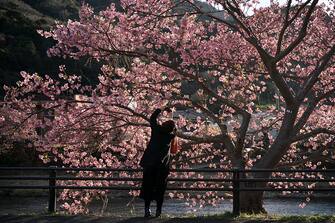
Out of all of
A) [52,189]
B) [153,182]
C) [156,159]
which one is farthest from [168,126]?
[52,189]

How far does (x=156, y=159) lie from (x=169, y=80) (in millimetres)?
4486

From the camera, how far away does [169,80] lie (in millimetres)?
12148

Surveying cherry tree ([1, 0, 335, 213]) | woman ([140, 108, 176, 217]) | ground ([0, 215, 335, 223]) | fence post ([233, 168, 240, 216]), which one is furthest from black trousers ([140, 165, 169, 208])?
cherry tree ([1, 0, 335, 213])

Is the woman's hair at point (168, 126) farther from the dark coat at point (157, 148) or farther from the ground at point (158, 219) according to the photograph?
the ground at point (158, 219)

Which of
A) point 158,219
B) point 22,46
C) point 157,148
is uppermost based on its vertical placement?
point 22,46

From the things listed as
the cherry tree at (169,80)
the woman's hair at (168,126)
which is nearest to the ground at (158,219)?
the woman's hair at (168,126)

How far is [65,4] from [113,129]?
86023 millimetres

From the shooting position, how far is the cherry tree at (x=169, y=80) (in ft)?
35.5

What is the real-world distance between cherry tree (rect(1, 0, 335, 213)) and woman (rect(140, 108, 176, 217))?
116 inches

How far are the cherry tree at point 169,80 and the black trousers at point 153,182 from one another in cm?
296

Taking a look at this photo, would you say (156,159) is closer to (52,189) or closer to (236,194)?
(236,194)

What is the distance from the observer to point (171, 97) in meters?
11.7

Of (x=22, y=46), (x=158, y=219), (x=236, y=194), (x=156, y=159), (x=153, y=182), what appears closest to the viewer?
(x=156, y=159)

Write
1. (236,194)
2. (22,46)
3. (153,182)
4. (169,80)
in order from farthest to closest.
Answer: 1. (22,46)
2. (169,80)
3. (236,194)
4. (153,182)
